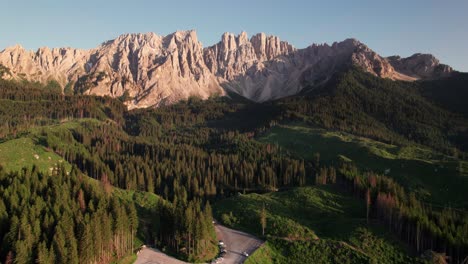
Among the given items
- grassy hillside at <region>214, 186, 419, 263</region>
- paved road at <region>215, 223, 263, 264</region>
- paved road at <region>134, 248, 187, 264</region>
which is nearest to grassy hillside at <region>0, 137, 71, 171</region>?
grassy hillside at <region>214, 186, 419, 263</region>

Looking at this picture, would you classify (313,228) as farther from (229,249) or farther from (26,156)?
(26,156)

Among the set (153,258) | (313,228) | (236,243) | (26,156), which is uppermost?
(26,156)

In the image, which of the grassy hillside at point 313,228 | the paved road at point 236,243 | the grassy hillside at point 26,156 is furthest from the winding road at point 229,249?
the grassy hillside at point 26,156

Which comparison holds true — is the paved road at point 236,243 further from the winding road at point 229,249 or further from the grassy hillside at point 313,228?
the grassy hillside at point 313,228

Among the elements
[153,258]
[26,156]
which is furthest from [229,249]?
[26,156]

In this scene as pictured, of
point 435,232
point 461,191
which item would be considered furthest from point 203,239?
point 461,191

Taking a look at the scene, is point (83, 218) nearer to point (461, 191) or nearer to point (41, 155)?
point (41, 155)
